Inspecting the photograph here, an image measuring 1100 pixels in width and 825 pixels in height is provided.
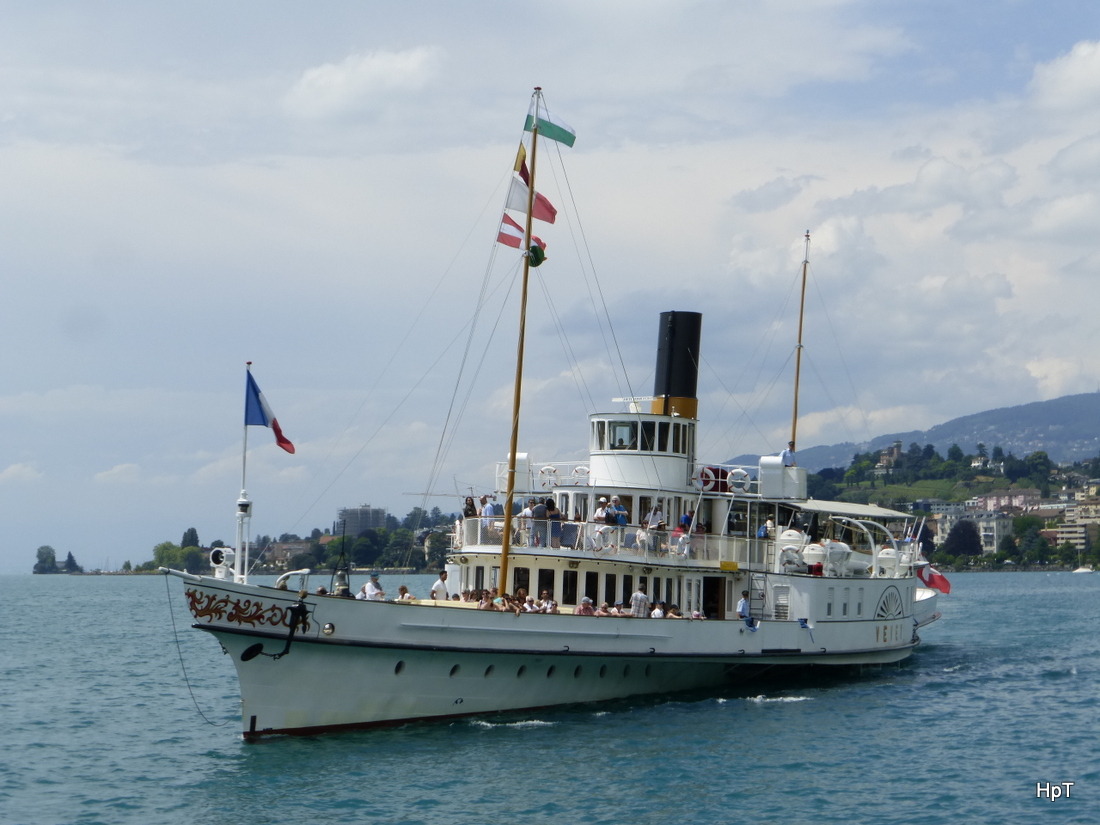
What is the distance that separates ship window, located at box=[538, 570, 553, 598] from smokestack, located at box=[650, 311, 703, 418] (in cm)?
596

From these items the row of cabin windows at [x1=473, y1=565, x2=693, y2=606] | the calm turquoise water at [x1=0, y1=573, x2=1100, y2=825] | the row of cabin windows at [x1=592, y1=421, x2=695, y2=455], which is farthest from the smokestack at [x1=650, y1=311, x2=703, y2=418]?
the calm turquoise water at [x1=0, y1=573, x2=1100, y2=825]

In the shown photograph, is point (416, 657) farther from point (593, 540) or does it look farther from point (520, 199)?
point (520, 199)

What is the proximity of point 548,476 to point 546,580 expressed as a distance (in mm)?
3907

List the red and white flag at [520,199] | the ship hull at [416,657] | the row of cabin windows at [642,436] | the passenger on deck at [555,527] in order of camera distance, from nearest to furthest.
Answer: the ship hull at [416,657] < the red and white flag at [520,199] < the passenger on deck at [555,527] < the row of cabin windows at [642,436]

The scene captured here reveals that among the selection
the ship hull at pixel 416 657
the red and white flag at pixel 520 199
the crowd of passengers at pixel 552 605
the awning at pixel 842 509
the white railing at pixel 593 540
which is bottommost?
the ship hull at pixel 416 657

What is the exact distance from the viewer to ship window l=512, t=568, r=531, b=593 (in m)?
27.9

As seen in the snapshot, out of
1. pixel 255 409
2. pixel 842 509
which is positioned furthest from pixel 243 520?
pixel 842 509

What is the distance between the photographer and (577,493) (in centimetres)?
3011

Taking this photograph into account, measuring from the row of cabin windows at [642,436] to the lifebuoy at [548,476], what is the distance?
48.6 inches

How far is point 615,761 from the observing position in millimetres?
22047

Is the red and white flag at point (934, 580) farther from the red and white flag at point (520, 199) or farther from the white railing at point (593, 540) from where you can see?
the red and white flag at point (520, 199)

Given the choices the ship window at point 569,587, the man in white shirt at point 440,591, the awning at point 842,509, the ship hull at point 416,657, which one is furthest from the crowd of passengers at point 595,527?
the awning at point 842,509

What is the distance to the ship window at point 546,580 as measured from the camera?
91.6 ft

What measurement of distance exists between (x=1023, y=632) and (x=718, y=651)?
103 ft
